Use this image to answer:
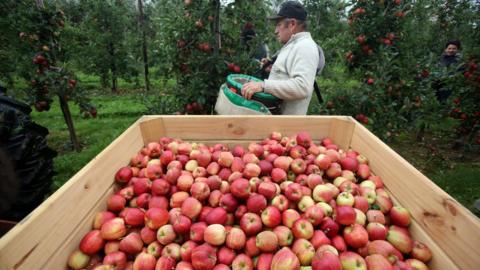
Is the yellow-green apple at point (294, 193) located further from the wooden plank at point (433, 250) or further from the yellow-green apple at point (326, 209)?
the wooden plank at point (433, 250)

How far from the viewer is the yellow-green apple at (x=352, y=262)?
3.80 feet

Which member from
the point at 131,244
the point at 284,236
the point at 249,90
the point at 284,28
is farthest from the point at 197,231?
the point at 284,28

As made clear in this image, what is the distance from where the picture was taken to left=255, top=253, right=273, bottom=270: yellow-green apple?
47.4 inches

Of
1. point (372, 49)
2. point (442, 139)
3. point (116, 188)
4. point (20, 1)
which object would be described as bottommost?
point (442, 139)

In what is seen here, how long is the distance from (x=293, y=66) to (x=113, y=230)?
1947 mm

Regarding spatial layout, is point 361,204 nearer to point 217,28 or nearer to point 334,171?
point 334,171

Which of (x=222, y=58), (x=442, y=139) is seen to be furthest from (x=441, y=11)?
(x=222, y=58)

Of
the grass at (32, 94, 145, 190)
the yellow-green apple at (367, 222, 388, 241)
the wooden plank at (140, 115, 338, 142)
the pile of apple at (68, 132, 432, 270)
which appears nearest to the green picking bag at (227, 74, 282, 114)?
the wooden plank at (140, 115, 338, 142)

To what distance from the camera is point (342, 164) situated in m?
1.81

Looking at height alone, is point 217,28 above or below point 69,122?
above

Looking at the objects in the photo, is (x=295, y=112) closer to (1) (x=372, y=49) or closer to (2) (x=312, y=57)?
(2) (x=312, y=57)

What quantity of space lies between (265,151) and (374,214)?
78 cm

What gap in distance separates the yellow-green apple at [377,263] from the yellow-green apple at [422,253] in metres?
0.17

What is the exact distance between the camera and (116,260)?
1.24 metres
